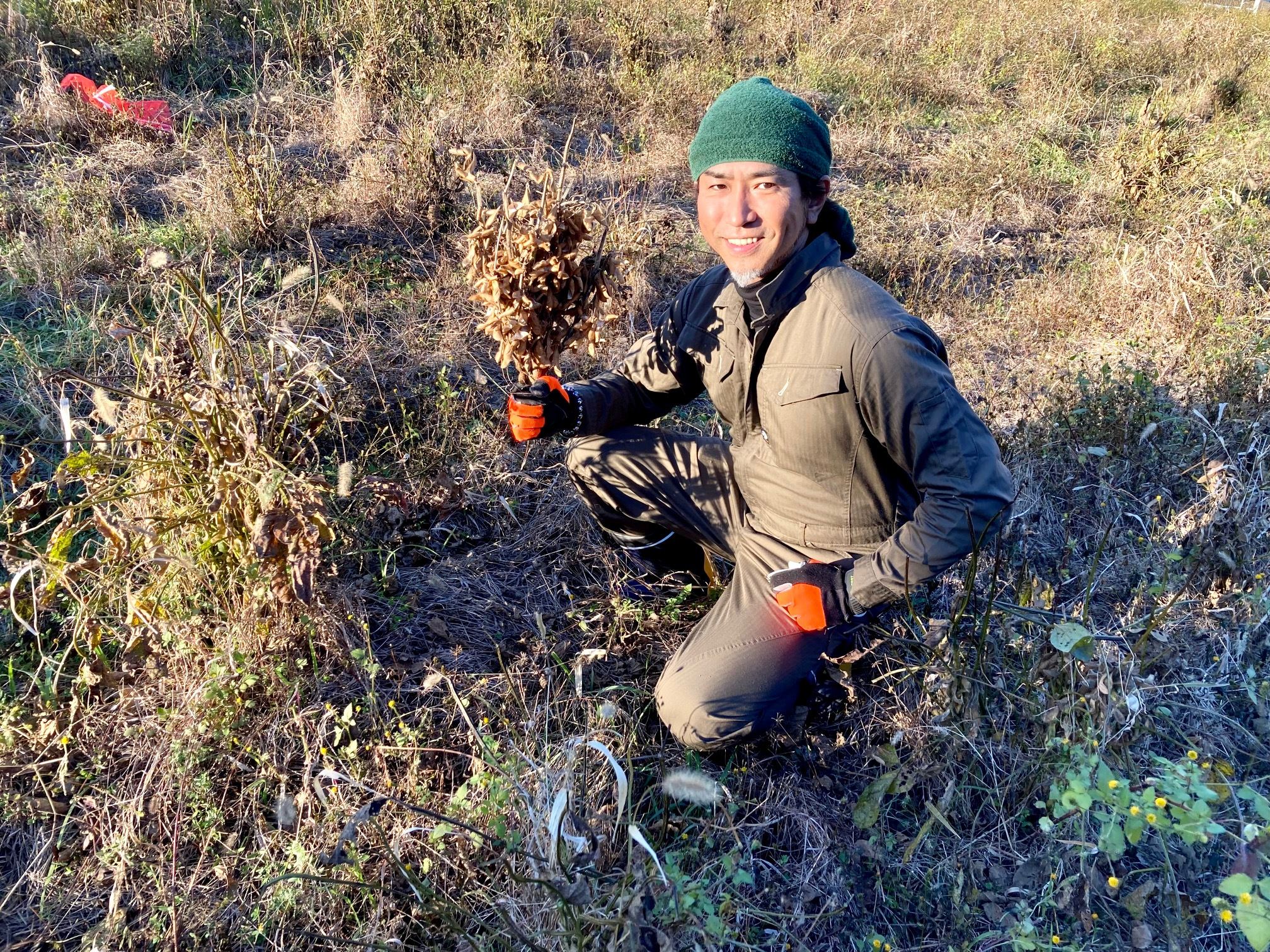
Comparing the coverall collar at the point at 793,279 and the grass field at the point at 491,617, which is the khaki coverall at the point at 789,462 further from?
the grass field at the point at 491,617

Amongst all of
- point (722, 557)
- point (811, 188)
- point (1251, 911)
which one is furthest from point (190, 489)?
point (1251, 911)

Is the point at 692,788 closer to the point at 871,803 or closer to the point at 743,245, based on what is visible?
the point at 871,803

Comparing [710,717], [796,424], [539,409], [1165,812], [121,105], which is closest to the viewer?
[1165,812]

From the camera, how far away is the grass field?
211 centimetres

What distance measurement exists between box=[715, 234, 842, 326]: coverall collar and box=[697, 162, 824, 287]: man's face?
3 cm

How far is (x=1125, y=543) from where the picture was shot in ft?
10.5

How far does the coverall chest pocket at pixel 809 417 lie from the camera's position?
7.81 ft

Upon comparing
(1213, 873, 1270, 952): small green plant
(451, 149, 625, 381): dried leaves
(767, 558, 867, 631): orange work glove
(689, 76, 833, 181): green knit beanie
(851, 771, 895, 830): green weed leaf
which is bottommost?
(851, 771, 895, 830): green weed leaf

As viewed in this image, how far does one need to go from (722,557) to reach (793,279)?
1.13m

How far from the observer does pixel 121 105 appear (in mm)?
5152

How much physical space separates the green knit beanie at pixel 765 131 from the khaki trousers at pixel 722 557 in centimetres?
106

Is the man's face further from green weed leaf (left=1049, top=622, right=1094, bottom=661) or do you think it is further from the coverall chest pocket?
green weed leaf (left=1049, top=622, right=1094, bottom=661)

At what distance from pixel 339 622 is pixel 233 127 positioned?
14.2 ft

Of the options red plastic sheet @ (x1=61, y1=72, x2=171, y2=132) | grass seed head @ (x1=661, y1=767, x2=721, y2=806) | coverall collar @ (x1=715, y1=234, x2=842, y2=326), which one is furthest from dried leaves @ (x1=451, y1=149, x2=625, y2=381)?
red plastic sheet @ (x1=61, y1=72, x2=171, y2=132)
